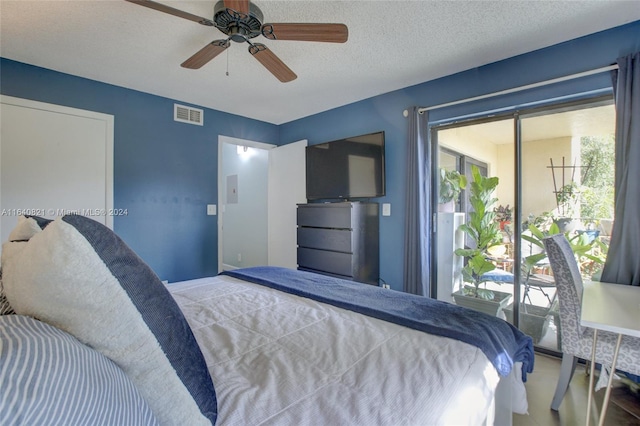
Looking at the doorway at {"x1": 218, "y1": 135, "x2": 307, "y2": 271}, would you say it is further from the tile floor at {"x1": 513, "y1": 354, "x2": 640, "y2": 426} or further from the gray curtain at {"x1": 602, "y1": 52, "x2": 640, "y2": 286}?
the gray curtain at {"x1": 602, "y1": 52, "x2": 640, "y2": 286}

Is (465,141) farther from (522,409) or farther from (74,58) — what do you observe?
(74,58)

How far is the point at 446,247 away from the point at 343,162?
4.70ft

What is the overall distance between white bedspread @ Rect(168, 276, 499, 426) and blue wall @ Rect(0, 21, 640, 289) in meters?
2.13

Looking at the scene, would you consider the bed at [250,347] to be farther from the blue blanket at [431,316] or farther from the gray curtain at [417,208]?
the gray curtain at [417,208]

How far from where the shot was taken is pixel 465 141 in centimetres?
297

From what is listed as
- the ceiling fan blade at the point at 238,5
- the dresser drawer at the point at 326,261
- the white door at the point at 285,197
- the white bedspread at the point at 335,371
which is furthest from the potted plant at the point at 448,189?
the ceiling fan blade at the point at 238,5

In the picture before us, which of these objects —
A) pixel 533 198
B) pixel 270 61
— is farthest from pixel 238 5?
pixel 533 198

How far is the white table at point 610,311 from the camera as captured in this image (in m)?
1.24

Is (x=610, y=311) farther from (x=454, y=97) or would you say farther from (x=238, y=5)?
(x=238, y=5)

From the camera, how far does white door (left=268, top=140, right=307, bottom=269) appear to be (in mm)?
3984

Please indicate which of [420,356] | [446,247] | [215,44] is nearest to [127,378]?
[420,356]

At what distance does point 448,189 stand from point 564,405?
1.88 meters

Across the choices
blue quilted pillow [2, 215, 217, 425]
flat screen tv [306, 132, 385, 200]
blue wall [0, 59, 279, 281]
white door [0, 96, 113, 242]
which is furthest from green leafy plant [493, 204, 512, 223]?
white door [0, 96, 113, 242]

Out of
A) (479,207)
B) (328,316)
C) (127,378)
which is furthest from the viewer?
(479,207)
